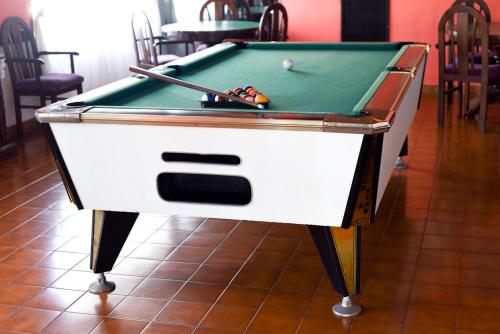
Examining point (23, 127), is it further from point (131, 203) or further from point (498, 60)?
point (498, 60)

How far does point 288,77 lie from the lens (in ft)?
11.5

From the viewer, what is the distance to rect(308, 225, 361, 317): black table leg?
265 cm

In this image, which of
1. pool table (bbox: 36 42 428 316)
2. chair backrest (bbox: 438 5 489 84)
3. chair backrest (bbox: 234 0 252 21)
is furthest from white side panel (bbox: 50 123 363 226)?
chair backrest (bbox: 234 0 252 21)

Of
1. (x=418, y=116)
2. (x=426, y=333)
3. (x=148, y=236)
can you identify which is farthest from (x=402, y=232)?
(x=418, y=116)

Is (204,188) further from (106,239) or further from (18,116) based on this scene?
(18,116)

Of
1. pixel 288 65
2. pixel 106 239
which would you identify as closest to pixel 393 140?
pixel 288 65

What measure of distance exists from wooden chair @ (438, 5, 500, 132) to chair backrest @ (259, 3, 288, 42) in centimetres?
133

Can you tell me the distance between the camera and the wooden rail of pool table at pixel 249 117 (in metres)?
2.37

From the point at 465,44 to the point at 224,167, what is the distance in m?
3.21

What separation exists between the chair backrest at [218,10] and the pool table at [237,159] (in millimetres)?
3746

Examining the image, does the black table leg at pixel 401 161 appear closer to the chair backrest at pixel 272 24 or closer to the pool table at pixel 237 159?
the pool table at pixel 237 159

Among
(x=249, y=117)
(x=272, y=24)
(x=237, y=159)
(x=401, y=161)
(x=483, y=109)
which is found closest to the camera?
(x=249, y=117)

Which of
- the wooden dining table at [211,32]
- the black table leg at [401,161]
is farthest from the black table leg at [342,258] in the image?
the wooden dining table at [211,32]

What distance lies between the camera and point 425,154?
4691 millimetres
